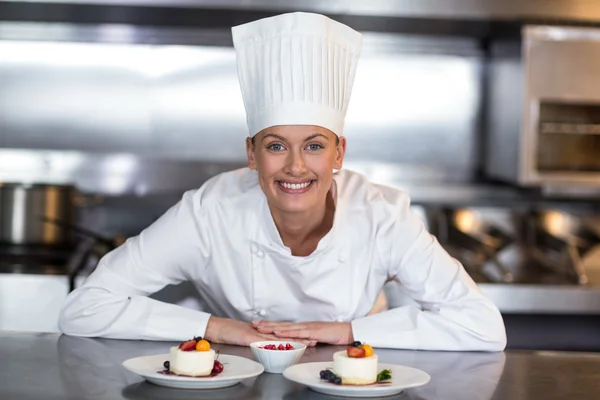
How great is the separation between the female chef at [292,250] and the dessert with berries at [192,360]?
1.28ft

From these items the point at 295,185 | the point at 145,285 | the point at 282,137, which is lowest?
the point at 145,285

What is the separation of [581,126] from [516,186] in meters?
0.33

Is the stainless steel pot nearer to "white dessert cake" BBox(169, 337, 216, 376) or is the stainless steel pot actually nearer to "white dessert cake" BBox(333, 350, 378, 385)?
"white dessert cake" BBox(169, 337, 216, 376)

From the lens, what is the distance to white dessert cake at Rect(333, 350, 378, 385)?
160cm

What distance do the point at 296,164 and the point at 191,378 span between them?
2.08 feet

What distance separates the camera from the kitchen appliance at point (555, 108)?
3.61 m

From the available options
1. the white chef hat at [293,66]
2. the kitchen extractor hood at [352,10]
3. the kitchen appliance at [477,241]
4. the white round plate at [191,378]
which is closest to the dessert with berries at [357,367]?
the white round plate at [191,378]

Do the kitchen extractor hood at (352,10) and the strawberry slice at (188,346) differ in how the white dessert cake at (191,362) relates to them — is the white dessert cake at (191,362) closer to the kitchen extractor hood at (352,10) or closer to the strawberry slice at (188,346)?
the strawberry slice at (188,346)

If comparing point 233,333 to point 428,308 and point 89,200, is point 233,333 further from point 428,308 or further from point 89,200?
point 89,200

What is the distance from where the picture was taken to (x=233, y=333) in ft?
6.70

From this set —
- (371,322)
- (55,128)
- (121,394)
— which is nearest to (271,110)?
(371,322)

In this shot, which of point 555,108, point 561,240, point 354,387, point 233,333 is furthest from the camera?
point 561,240

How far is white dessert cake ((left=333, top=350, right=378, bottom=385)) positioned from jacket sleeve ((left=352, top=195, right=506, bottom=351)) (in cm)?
48

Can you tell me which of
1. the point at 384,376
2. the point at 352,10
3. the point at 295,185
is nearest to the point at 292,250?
the point at 295,185
